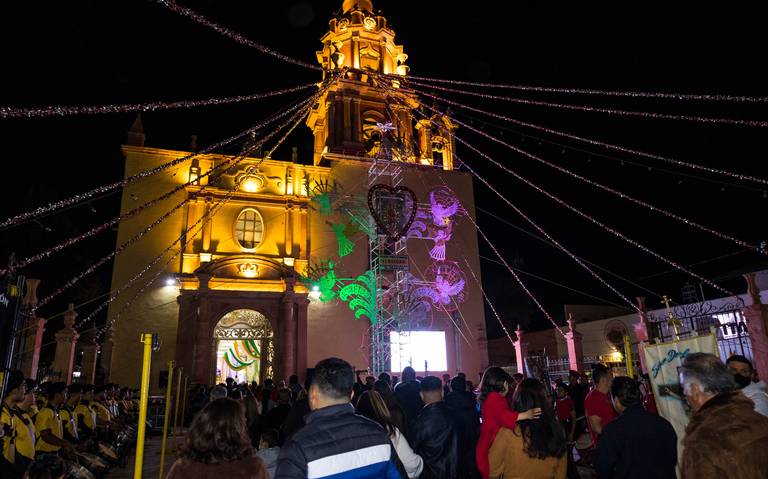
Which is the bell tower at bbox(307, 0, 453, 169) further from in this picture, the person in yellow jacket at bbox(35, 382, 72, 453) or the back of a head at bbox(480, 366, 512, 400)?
the back of a head at bbox(480, 366, 512, 400)

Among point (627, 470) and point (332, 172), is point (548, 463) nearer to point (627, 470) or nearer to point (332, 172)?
point (627, 470)

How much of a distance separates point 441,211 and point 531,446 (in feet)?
63.7

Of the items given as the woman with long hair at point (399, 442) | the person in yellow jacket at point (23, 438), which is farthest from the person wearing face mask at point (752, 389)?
the person in yellow jacket at point (23, 438)

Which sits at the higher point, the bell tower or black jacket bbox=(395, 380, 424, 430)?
the bell tower

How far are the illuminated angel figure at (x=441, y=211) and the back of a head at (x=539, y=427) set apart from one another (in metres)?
19.1

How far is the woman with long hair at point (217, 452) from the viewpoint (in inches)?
107

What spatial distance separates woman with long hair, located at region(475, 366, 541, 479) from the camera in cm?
383

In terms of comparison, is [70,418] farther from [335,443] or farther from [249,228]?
[249,228]

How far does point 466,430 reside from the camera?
486 centimetres

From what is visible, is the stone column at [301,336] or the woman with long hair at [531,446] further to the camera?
the stone column at [301,336]

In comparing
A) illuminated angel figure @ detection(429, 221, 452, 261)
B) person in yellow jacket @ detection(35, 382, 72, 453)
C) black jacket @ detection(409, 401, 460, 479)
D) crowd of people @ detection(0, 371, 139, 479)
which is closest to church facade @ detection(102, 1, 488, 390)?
illuminated angel figure @ detection(429, 221, 452, 261)

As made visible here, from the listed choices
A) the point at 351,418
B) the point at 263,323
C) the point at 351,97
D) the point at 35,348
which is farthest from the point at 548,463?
the point at 351,97

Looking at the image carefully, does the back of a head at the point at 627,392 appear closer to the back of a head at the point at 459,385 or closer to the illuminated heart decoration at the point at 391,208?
the back of a head at the point at 459,385

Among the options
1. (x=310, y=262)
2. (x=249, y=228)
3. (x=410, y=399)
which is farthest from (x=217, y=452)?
(x=249, y=228)
